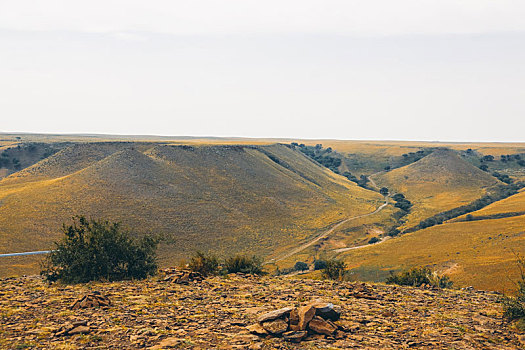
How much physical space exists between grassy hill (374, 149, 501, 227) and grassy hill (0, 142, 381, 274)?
1182 cm

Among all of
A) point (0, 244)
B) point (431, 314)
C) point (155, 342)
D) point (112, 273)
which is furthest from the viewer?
point (0, 244)

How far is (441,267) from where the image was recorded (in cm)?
3033

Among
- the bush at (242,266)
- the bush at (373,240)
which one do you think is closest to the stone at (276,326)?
the bush at (242,266)

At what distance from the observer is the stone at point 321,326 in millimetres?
10383

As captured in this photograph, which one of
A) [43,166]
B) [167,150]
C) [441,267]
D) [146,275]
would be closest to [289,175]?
[167,150]

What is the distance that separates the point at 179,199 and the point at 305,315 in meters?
49.0

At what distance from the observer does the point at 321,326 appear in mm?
10500

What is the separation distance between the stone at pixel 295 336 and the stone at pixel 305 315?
23cm

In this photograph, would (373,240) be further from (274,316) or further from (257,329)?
(257,329)

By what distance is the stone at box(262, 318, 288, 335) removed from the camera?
1019 centimetres

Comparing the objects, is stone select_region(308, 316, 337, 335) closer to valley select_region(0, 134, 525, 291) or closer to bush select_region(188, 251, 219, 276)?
bush select_region(188, 251, 219, 276)

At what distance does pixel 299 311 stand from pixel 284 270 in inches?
1139

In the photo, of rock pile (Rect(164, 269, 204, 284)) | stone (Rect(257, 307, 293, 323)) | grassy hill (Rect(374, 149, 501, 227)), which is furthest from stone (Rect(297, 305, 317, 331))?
grassy hill (Rect(374, 149, 501, 227))

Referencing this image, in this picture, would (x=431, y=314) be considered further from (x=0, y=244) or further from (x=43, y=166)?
(x=43, y=166)
